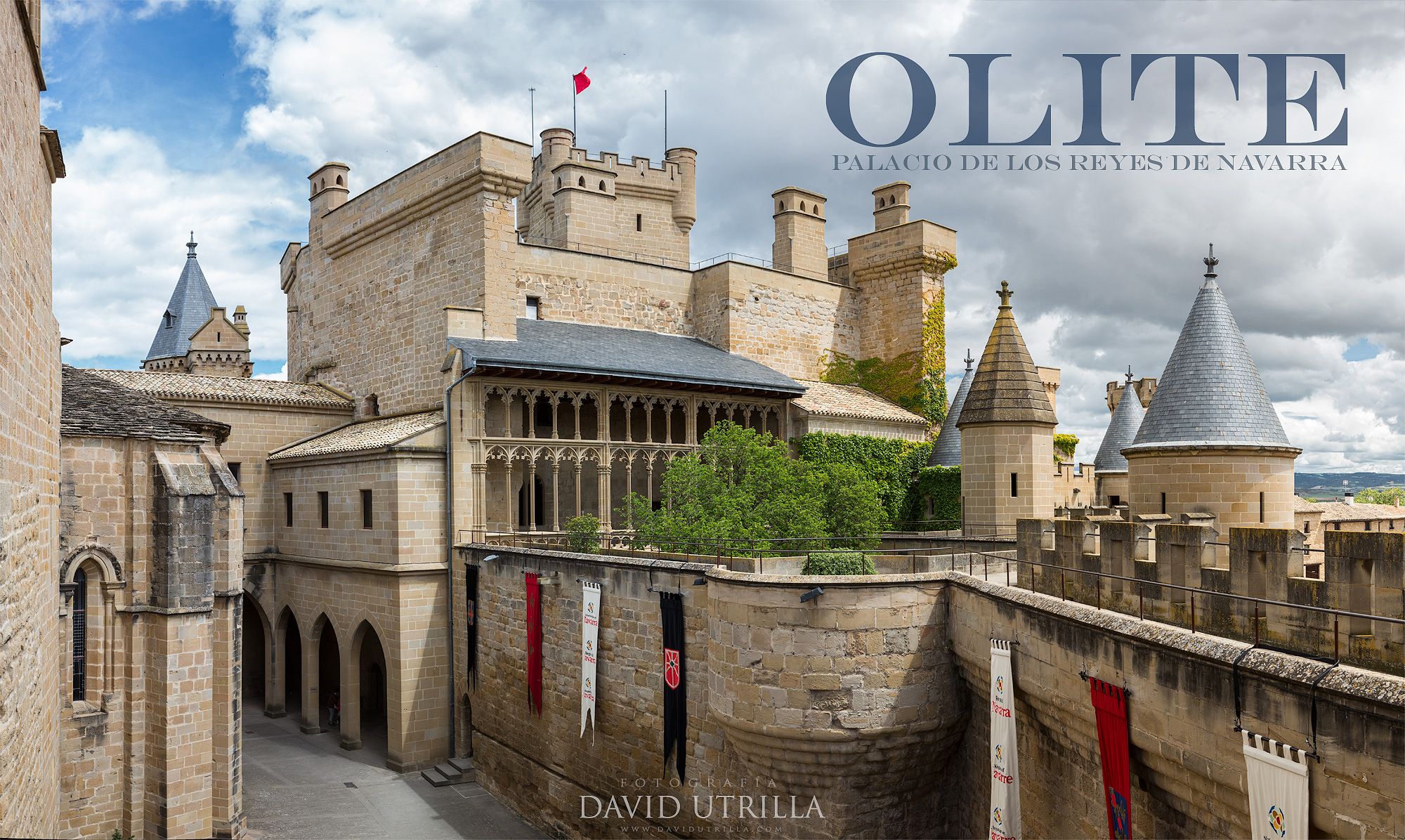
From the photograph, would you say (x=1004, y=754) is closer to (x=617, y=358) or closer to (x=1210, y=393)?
(x=1210, y=393)

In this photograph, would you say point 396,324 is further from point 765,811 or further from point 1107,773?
point 1107,773

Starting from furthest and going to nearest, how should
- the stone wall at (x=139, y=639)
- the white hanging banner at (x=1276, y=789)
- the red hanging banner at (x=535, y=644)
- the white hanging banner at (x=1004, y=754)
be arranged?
the red hanging banner at (x=535, y=644), the stone wall at (x=139, y=639), the white hanging banner at (x=1004, y=754), the white hanging banner at (x=1276, y=789)

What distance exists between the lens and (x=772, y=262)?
118 feet

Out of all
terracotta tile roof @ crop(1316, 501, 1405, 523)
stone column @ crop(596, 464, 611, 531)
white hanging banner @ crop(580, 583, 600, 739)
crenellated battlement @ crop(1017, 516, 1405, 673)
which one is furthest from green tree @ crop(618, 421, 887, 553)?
terracotta tile roof @ crop(1316, 501, 1405, 523)

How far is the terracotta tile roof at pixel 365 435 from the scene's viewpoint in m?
24.2

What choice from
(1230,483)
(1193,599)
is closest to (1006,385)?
(1230,483)

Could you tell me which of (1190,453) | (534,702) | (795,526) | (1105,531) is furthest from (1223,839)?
(534,702)

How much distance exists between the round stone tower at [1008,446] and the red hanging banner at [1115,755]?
10.6m

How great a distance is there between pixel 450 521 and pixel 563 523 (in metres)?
4.12

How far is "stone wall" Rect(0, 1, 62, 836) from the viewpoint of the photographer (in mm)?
7551

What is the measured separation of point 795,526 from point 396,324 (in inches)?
572

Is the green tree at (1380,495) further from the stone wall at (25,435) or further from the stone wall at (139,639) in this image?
the stone wall at (25,435)

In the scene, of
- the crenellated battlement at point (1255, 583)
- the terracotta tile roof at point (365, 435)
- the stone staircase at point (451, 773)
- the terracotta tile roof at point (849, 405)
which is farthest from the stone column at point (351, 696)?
the crenellated battlement at point (1255, 583)

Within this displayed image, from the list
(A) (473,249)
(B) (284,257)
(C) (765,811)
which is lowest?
(C) (765,811)
